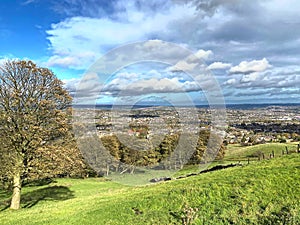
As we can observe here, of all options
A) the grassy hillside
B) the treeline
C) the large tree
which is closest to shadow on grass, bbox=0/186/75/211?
the large tree

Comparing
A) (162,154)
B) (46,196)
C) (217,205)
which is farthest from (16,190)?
(162,154)

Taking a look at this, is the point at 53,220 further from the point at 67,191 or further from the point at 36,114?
the point at 67,191

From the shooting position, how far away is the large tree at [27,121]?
2423cm

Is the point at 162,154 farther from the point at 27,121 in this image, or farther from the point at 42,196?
the point at 27,121

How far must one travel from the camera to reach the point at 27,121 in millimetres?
24391

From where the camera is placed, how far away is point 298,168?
17.7 m

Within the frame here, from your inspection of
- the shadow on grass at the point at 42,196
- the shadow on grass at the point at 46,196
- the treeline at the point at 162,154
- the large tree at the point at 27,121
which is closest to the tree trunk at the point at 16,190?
the large tree at the point at 27,121

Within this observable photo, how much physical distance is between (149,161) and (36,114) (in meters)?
41.9

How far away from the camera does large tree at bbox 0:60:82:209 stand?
24.2 meters

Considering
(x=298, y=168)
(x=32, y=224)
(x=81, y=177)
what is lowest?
(x=81, y=177)

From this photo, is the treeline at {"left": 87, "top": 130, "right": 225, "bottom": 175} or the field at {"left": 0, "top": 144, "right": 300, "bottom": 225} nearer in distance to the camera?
the field at {"left": 0, "top": 144, "right": 300, "bottom": 225}

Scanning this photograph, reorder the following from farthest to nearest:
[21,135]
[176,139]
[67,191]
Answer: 1. [176,139]
2. [67,191]
3. [21,135]

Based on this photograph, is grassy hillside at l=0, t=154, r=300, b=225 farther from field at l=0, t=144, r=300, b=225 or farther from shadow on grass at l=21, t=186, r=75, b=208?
shadow on grass at l=21, t=186, r=75, b=208

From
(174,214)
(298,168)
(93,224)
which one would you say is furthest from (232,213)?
(93,224)
